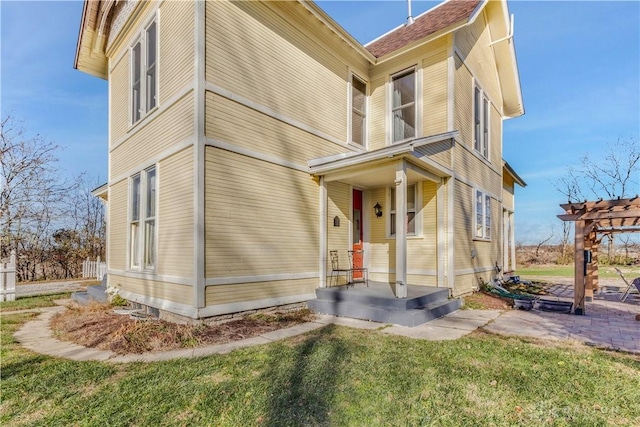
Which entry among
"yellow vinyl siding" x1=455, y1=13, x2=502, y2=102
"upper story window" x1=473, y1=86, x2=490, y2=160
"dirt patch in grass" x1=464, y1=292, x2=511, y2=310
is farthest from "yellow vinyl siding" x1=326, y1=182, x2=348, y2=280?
"yellow vinyl siding" x1=455, y1=13, x2=502, y2=102

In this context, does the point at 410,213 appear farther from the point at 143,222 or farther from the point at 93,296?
the point at 93,296

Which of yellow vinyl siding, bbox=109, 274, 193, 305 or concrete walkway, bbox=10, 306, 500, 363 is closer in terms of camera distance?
concrete walkway, bbox=10, 306, 500, 363

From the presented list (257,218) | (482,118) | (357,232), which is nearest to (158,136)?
(257,218)

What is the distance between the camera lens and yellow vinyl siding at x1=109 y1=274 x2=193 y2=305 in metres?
5.72

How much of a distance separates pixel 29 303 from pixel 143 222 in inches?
204

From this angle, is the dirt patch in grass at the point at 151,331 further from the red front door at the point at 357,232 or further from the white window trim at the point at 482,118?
the white window trim at the point at 482,118

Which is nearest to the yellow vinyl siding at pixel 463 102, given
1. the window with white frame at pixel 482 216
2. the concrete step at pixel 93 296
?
the window with white frame at pixel 482 216

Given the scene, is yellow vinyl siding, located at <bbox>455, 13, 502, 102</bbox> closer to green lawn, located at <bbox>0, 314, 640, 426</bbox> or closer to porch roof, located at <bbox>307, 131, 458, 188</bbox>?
porch roof, located at <bbox>307, 131, 458, 188</bbox>

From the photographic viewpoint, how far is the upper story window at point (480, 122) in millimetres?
10148

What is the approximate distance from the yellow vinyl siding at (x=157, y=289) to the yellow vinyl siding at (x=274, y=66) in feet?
12.2

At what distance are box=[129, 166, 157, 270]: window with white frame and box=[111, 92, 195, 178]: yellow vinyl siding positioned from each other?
0.49 metres

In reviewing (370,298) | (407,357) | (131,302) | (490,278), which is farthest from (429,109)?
(131,302)

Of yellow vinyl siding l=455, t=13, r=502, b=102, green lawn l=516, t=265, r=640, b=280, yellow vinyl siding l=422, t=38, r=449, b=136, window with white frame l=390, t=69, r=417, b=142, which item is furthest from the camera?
green lawn l=516, t=265, r=640, b=280

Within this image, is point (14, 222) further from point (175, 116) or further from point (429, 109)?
point (429, 109)
